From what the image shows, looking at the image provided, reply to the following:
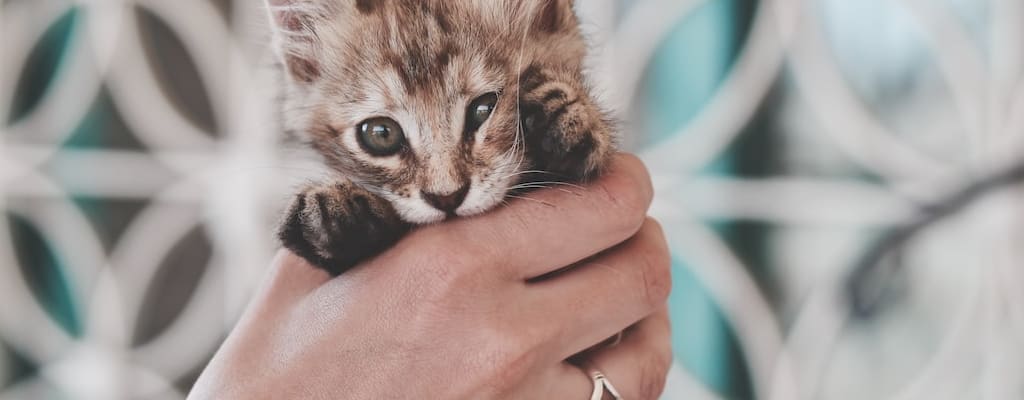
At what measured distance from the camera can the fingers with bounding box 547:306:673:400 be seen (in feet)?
2.63

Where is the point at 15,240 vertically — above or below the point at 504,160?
below

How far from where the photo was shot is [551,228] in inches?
31.1

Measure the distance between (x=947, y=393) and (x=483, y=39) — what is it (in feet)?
4.46

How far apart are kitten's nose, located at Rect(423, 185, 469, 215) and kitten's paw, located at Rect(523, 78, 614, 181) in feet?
0.29

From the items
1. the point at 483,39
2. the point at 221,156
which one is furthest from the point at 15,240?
the point at 483,39

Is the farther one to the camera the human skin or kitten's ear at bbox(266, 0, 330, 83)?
kitten's ear at bbox(266, 0, 330, 83)

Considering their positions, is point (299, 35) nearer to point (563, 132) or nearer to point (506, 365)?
point (563, 132)

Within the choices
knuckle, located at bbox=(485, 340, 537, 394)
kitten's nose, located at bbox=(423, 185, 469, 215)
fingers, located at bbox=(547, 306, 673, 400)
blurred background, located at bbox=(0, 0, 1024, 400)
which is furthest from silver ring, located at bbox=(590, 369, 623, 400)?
blurred background, located at bbox=(0, 0, 1024, 400)

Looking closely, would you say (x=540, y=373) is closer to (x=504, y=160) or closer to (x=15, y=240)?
(x=504, y=160)

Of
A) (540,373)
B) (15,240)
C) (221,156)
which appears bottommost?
(15,240)

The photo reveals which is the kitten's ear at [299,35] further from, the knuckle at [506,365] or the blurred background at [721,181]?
the blurred background at [721,181]

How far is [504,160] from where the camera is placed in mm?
787

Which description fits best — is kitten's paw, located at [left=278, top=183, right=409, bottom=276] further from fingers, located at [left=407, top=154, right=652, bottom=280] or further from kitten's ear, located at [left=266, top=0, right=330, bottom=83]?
kitten's ear, located at [left=266, top=0, right=330, bottom=83]

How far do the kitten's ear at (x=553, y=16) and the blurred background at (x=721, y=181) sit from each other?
0.57 metres
